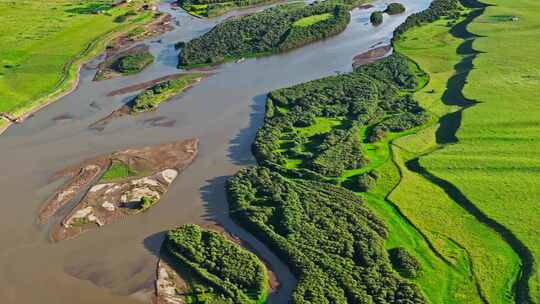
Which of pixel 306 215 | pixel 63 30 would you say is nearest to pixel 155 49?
pixel 63 30

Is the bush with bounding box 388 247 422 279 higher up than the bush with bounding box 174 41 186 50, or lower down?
lower down

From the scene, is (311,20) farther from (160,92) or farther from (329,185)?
(329,185)

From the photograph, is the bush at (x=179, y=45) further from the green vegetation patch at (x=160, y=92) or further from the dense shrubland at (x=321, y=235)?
the dense shrubland at (x=321, y=235)

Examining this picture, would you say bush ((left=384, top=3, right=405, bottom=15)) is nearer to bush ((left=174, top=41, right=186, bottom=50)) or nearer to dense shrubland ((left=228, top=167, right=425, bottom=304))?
bush ((left=174, top=41, right=186, bottom=50))

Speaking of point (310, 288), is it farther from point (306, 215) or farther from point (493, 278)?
point (493, 278)

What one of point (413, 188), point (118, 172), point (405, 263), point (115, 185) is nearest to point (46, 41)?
point (118, 172)

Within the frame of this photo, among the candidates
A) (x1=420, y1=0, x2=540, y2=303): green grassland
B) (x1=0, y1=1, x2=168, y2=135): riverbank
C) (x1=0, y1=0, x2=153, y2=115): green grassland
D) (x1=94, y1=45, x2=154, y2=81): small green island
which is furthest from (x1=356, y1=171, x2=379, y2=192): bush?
(x1=0, y1=0, x2=153, y2=115): green grassland
